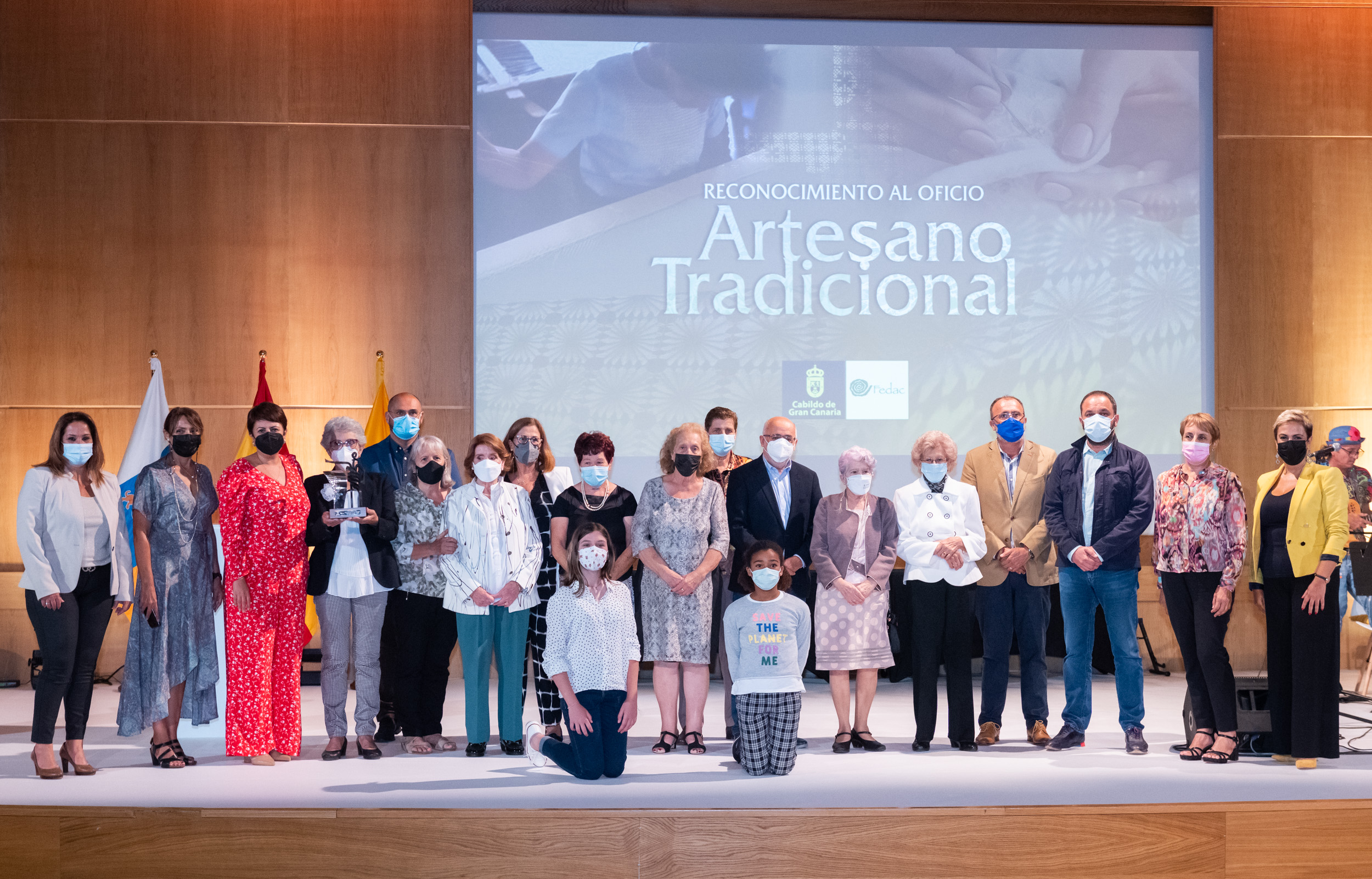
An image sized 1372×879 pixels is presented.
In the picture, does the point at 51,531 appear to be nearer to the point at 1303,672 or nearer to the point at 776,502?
the point at 776,502

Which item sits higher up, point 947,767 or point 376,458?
point 376,458

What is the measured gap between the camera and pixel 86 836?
153 inches

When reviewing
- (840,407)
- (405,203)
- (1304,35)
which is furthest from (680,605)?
(1304,35)

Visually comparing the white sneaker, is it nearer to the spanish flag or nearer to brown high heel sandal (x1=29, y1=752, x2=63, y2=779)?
brown high heel sandal (x1=29, y1=752, x2=63, y2=779)

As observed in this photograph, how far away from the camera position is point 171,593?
4668 millimetres

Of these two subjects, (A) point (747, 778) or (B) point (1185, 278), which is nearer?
(A) point (747, 778)

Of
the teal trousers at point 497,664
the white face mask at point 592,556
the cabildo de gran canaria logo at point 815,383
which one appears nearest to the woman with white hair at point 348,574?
the teal trousers at point 497,664

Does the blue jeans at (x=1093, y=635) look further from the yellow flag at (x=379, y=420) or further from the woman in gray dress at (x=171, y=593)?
the yellow flag at (x=379, y=420)

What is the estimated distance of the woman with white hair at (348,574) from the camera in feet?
15.5

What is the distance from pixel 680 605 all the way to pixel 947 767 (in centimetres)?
124

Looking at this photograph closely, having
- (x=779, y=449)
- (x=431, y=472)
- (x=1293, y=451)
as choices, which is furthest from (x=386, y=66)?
(x=1293, y=451)

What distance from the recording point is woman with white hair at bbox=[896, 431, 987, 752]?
4930mm

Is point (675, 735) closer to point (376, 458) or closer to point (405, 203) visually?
point (376, 458)

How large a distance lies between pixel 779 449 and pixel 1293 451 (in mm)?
2069
